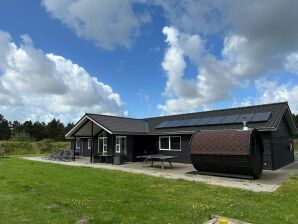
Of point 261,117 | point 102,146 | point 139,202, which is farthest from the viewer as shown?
point 102,146

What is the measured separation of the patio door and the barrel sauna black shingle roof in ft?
7.01

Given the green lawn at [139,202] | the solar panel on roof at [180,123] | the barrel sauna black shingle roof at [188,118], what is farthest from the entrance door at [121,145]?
the green lawn at [139,202]

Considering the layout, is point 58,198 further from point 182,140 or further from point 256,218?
point 182,140

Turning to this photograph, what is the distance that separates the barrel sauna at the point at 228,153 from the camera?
41.7 ft

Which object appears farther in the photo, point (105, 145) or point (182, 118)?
point (105, 145)

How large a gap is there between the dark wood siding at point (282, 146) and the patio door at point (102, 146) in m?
13.3

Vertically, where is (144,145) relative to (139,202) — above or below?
above

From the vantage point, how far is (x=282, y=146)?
19672mm

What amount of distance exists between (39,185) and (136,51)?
14.2m

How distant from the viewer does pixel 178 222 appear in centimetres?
624

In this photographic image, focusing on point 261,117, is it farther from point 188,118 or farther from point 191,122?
point 188,118

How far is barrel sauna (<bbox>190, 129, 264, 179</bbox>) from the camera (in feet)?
41.7

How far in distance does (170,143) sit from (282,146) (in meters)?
7.80

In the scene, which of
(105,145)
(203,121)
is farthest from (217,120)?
(105,145)
